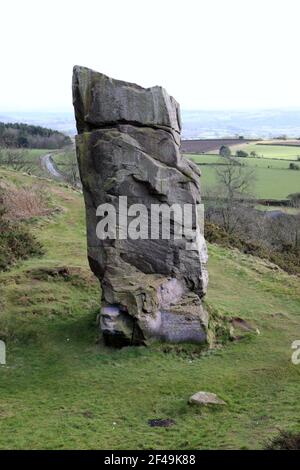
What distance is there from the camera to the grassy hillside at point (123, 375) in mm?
14633

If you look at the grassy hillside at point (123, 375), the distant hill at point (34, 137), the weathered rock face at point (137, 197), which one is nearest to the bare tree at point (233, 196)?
the grassy hillside at point (123, 375)

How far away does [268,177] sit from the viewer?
259 ft

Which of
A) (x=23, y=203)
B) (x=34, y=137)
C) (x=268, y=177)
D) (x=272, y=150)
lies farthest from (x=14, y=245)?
(x=272, y=150)

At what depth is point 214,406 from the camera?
16.1 m

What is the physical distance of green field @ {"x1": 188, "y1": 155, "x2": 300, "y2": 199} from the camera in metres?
70.3

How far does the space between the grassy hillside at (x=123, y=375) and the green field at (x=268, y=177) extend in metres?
42.0

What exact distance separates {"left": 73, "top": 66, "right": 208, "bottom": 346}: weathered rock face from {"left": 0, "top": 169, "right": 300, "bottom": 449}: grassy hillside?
3.56 feet

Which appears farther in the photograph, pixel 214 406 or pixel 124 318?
pixel 124 318

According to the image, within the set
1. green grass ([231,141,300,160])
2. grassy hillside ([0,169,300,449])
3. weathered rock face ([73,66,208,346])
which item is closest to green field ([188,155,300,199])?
green grass ([231,141,300,160])

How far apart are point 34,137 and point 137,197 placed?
9069 cm

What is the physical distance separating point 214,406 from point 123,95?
1027cm

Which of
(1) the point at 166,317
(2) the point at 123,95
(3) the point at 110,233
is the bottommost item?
(1) the point at 166,317

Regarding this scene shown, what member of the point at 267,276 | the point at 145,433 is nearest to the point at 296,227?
the point at 267,276

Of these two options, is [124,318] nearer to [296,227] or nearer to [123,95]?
[123,95]
